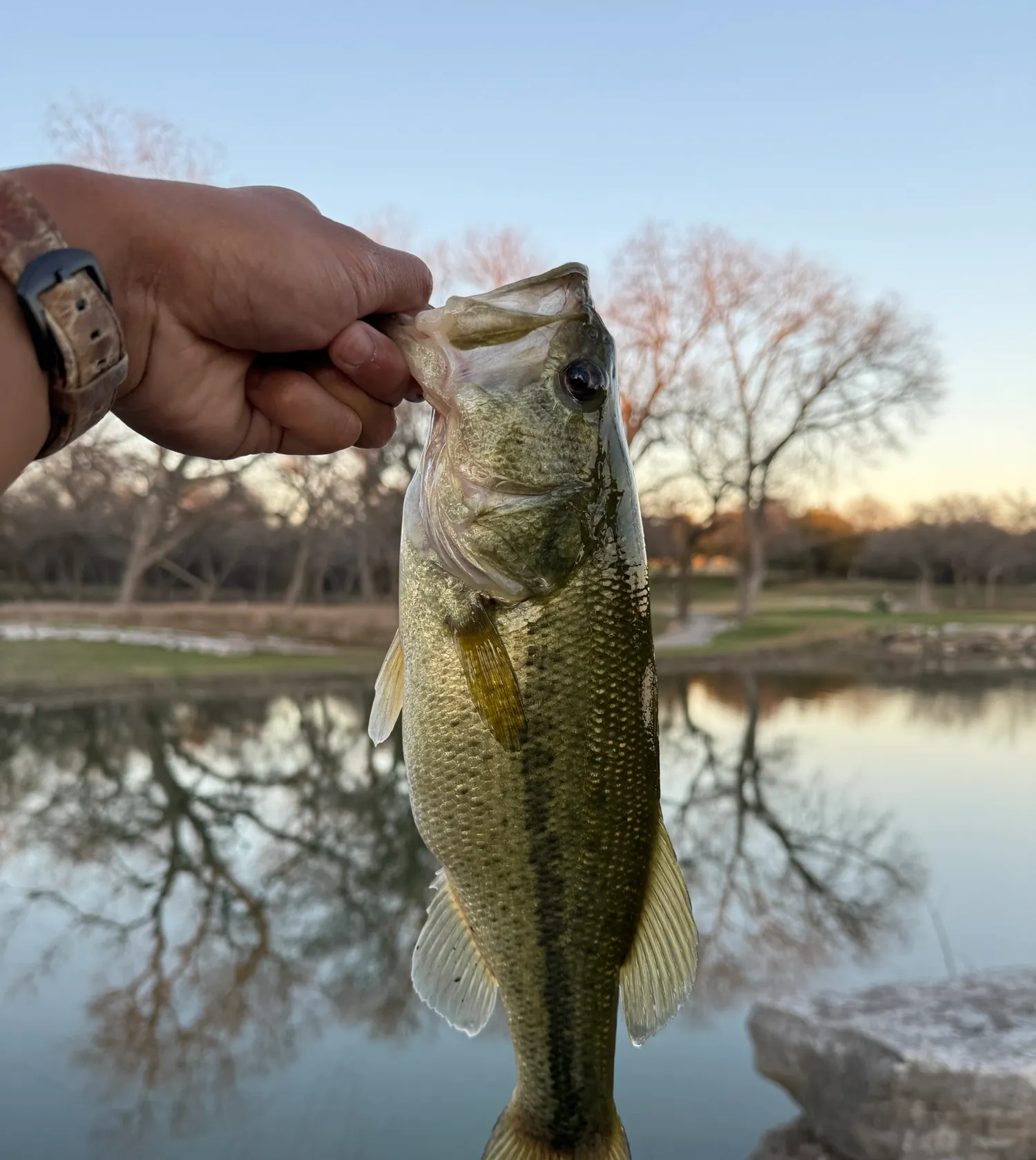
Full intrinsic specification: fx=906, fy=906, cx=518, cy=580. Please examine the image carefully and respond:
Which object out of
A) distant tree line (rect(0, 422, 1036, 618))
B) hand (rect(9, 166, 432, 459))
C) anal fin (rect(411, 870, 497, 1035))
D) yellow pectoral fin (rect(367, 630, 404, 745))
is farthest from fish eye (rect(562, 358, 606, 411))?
distant tree line (rect(0, 422, 1036, 618))

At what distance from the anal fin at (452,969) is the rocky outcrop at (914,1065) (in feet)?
10.1

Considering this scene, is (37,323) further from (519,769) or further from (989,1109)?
(989,1109)

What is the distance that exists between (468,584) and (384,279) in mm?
613

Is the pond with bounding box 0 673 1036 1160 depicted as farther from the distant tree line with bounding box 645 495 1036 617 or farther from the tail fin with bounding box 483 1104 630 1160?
the distant tree line with bounding box 645 495 1036 617

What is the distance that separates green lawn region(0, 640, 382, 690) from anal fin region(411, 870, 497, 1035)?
14536 millimetres

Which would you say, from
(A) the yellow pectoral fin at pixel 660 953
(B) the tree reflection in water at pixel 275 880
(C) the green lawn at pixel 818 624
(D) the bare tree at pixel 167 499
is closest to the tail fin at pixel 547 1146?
(A) the yellow pectoral fin at pixel 660 953

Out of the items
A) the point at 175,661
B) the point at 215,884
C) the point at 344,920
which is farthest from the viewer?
the point at 175,661

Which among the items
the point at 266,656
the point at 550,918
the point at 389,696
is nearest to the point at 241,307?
the point at 389,696

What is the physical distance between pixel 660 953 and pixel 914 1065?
2.99 m

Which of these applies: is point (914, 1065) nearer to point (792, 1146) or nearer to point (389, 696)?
point (792, 1146)

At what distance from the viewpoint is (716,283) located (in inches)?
804

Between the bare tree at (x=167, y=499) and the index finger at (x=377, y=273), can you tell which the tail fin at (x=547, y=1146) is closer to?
the index finger at (x=377, y=273)

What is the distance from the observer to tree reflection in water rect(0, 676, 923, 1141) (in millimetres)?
5699

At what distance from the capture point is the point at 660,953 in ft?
5.10
